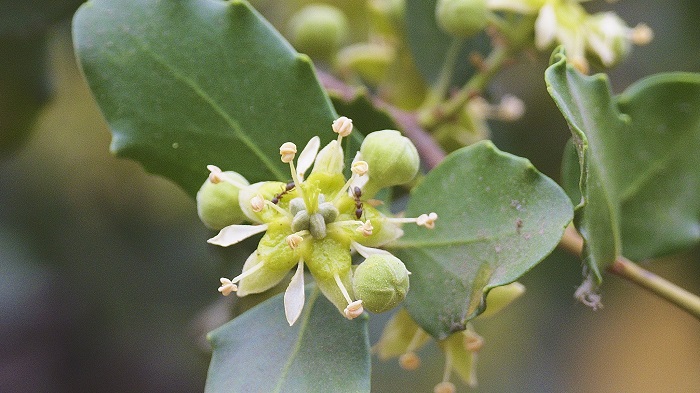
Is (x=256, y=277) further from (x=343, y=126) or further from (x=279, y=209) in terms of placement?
(x=343, y=126)

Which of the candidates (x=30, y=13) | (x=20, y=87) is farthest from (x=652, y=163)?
(x=20, y=87)

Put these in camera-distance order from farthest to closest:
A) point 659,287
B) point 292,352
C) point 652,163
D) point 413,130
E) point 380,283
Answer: point 413,130, point 652,163, point 659,287, point 292,352, point 380,283

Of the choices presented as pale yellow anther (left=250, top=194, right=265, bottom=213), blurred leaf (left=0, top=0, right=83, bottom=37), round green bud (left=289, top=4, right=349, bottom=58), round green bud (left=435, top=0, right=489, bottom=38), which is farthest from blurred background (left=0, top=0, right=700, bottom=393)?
pale yellow anther (left=250, top=194, right=265, bottom=213)

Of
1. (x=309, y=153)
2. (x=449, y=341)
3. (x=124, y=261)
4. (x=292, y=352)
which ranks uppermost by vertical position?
(x=309, y=153)

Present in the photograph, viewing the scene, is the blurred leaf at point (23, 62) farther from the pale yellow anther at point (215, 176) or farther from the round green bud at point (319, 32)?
the pale yellow anther at point (215, 176)

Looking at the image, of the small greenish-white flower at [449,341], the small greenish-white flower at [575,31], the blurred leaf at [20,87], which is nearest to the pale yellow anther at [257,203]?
the small greenish-white flower at [449,341]

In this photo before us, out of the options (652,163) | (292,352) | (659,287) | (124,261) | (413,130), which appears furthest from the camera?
(124,261)

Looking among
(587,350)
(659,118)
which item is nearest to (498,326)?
(587,350)
